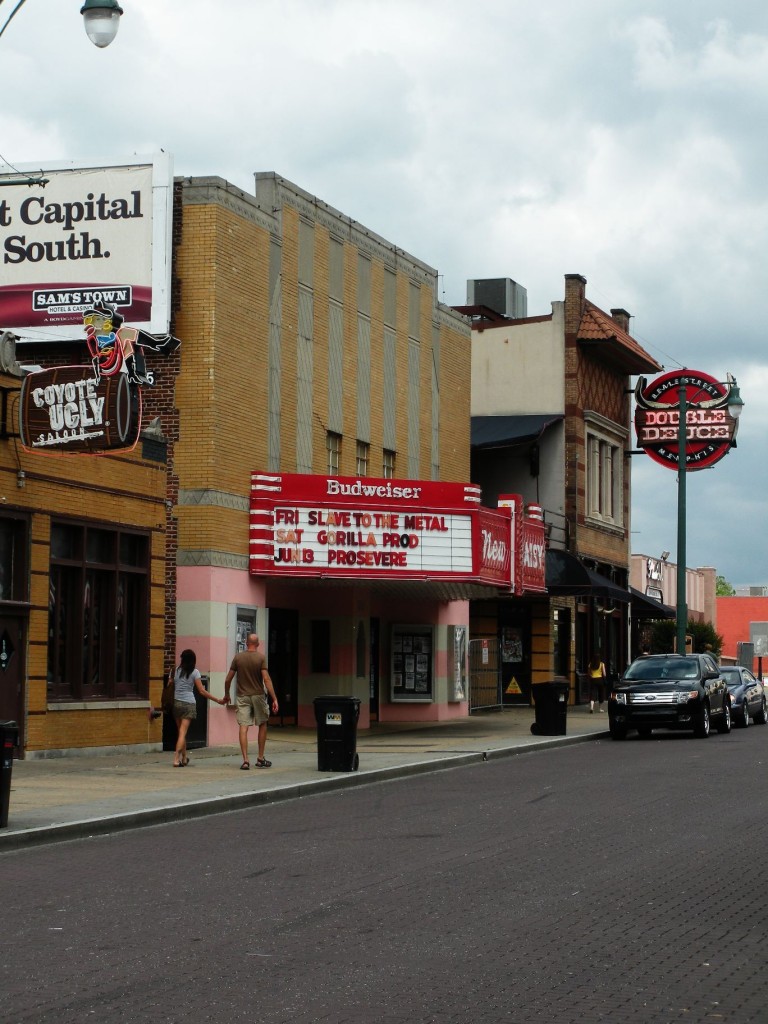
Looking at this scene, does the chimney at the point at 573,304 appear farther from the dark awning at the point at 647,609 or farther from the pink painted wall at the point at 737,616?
the pink painted wall at the point at 737,616

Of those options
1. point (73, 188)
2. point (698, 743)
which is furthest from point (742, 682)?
point (73, 188)

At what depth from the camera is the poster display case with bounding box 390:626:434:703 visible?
120 ft

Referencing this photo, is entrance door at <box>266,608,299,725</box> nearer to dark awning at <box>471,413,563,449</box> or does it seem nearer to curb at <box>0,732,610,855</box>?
curb at <box>0,732,610,855</box>

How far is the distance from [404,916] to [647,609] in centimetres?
4280

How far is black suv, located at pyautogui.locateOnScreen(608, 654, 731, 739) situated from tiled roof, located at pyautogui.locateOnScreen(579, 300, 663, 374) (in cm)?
1533

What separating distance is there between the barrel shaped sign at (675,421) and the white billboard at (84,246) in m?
25.4

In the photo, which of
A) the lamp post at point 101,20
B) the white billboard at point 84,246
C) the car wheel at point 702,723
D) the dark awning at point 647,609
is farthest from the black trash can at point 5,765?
the dark awning at point 647,609

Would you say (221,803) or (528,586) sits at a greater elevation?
(528,586)

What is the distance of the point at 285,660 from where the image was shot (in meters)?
32.7

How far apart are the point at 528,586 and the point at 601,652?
15.8m

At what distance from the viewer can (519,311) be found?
54688 mm

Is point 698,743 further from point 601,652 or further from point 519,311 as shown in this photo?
point 519,311

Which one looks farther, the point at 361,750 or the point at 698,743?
the point at 698,743

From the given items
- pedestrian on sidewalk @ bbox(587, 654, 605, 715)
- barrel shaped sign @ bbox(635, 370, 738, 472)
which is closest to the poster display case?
pedestrian on sidewalk @ bbox(587, 654, 605, 715)
